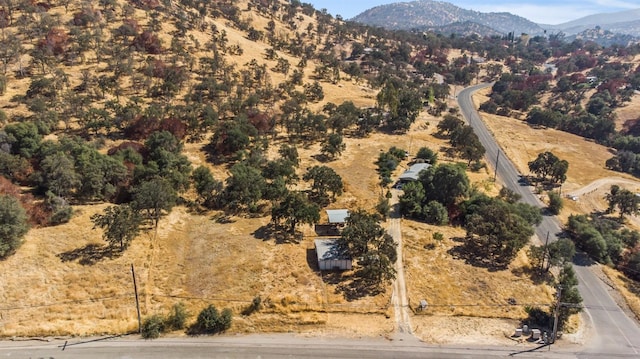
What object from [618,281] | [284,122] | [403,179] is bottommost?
[618,281]

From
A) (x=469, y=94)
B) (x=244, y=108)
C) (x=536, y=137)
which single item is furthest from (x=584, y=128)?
(x=244, y=108)

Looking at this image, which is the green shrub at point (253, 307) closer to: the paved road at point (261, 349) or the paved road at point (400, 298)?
the paved road at point (261, 349)

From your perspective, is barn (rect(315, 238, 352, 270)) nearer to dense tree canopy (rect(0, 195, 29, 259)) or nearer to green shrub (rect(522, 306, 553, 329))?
green shrub (rect(522, 306, 553, 329))

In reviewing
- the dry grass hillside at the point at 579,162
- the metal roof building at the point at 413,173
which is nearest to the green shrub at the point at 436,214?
the metal roof building at the point at 413,173

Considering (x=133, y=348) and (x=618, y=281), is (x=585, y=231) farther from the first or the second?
(x=133, y=348)

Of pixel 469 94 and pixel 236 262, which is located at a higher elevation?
pixel 469 94

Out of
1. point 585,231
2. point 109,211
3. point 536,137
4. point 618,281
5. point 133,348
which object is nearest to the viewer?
→ point 133,348

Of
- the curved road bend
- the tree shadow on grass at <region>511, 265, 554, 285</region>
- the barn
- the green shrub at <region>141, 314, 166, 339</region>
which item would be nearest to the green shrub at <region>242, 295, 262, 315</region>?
the green shrub at <region>141, 314, 166, 339</region>
